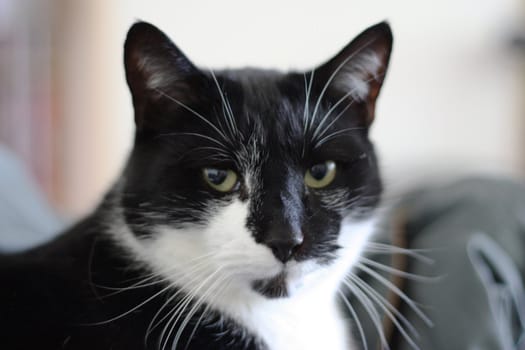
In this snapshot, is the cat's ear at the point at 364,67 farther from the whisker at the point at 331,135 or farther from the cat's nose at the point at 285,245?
the cat's nose at the point at 285,245

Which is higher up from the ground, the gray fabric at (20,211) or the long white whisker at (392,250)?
the long white whisker at (392,250)

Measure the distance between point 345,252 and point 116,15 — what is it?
168 cm

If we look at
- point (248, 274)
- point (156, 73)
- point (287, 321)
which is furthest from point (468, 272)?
point (156, 73)

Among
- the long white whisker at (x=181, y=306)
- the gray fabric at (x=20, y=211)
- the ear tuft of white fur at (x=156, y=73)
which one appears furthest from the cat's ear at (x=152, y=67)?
the gray fabric at (x=20, y=211)

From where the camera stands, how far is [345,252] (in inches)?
29.4

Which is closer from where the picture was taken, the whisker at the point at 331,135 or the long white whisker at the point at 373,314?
the whisker at the point at 331,135

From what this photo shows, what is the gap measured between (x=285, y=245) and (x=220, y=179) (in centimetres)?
13

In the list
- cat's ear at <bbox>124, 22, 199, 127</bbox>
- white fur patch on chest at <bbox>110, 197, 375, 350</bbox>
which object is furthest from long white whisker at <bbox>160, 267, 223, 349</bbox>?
cat's ear at <bbox>124, 22, 199, 127</bbox>

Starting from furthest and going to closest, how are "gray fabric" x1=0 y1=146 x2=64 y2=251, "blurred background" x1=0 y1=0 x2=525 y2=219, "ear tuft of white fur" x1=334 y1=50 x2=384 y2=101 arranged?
"blurred background" x1=0 y1=0 x2=525 y2=219 < "gray fabric" x1=0 y1=146 x2=64 y2=251 < "ear tuft of white fur" x1=334 y1=50 x2=384 y2=101

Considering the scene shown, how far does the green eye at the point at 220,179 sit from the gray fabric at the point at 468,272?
35cm

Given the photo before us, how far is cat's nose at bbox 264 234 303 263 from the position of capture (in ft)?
2.02

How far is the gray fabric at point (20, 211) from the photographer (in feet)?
4.31

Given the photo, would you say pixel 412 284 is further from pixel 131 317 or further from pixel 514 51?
pixel 514 51

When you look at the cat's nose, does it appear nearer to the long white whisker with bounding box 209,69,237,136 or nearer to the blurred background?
the long white whisker with bounding box 209,69,237,136
